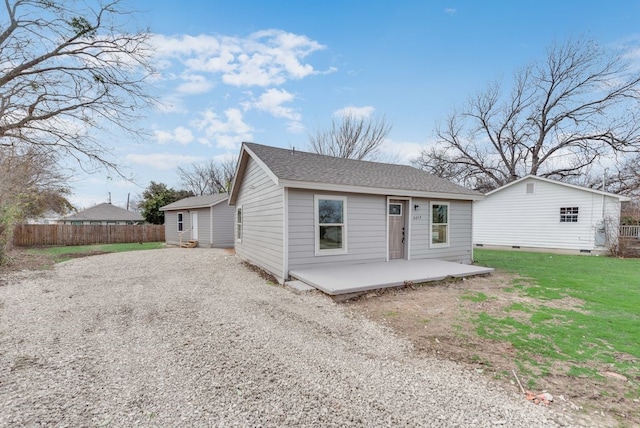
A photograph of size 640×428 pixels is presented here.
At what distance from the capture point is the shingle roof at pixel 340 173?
23.8 feet

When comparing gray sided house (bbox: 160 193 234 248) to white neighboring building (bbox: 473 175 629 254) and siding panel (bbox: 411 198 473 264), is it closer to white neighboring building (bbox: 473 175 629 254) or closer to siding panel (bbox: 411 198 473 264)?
siding panel (bbox: 411 198 473 264)

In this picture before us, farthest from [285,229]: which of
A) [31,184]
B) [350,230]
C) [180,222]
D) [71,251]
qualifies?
[31,184]

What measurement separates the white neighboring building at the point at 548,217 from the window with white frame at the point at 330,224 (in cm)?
1187

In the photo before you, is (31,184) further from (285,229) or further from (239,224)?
(285,229)

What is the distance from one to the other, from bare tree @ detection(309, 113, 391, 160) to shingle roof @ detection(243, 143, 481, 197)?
10.8 m

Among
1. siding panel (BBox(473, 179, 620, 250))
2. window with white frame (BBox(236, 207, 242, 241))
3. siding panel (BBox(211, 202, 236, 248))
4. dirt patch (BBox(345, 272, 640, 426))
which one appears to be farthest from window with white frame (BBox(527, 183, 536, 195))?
siding panel (BBox(211, 202, 236, 248))

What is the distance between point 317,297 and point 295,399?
319cm

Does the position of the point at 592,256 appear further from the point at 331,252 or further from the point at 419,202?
the point at 331,252

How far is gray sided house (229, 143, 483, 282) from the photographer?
7.05 m

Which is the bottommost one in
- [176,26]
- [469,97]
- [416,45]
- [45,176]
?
[45,176]

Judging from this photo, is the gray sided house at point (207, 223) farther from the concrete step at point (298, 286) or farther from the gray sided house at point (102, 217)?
the gray sided house at point (102, 217)

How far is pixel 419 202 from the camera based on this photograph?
916cm

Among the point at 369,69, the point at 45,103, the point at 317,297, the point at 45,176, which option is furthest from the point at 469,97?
the point at 45,176

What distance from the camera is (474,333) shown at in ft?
12.9
